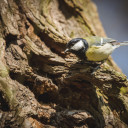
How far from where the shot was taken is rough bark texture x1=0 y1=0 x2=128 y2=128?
3.80 ft

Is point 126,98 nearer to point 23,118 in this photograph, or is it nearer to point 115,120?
point 115,120

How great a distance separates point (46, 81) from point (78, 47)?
411 millimetres

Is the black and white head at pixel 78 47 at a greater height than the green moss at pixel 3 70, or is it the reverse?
the green moss at pixel 3 70

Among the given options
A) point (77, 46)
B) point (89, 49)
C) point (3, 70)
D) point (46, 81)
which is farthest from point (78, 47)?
point (3, 70)

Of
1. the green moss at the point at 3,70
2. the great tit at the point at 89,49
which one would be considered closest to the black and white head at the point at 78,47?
the great tit at the point at 89,49

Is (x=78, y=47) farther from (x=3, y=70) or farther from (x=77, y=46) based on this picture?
(x=3, y=70)

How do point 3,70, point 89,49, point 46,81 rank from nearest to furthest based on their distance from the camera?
1. point 3,70
2. point 46,81
3. point 89,49

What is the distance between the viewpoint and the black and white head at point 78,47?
1388mm

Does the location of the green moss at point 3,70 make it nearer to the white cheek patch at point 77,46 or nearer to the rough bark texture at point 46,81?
the rough bark texture at point 46,81

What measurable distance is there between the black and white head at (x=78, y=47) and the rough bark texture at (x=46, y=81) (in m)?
0.07

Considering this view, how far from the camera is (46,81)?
1.37 m

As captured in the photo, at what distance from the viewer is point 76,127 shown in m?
1.24

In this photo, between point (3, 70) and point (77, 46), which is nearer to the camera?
point (3, 70)

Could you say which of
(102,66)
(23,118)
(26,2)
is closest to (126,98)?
(102,66)
